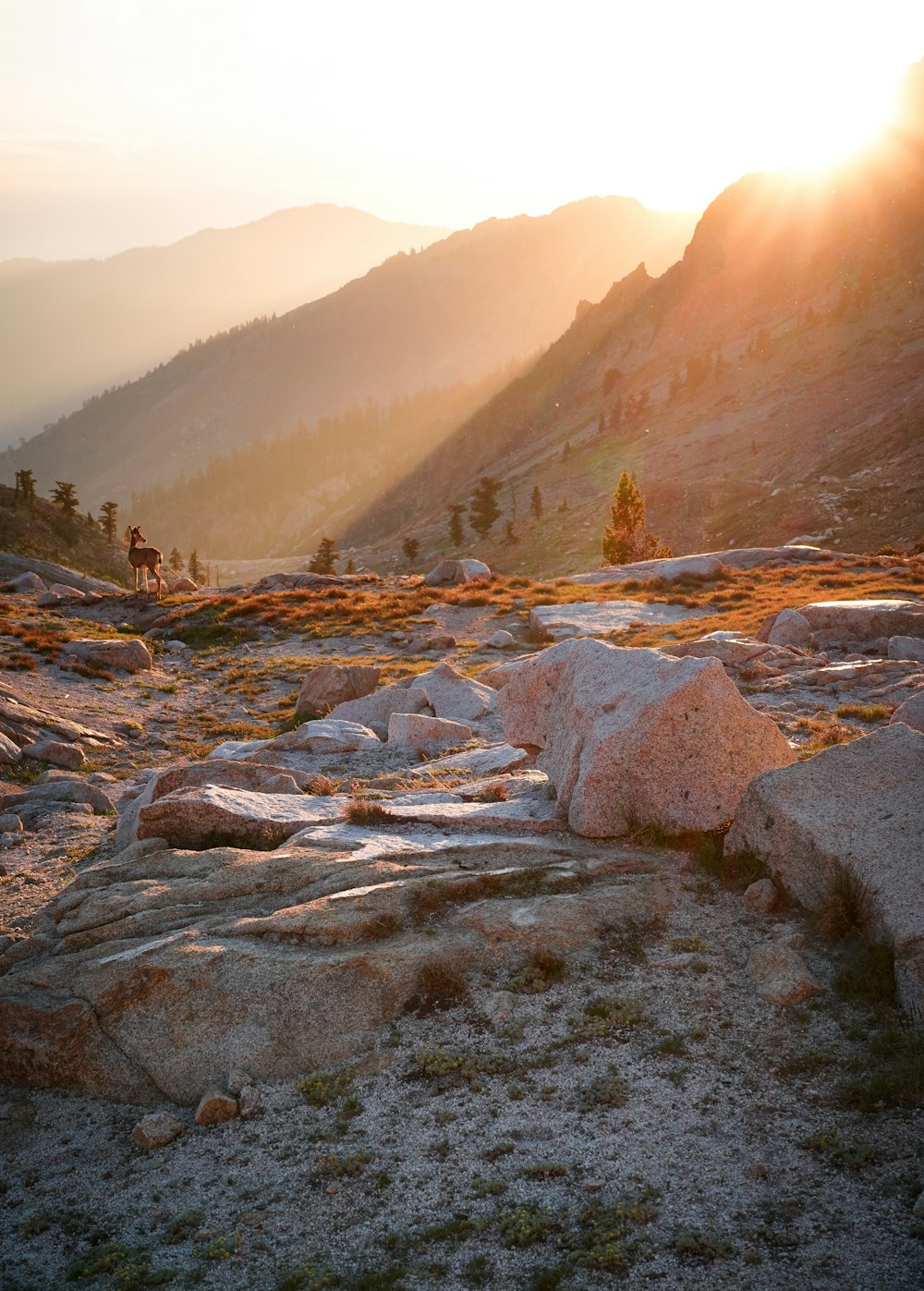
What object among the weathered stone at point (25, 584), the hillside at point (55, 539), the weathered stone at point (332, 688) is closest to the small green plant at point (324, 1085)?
the weathered stone at point (332, 688)

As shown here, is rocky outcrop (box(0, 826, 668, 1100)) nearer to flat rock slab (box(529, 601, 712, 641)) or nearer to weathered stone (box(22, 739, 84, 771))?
weathered stone (box(22, 739, 84, 771))

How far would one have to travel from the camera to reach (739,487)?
126 meters

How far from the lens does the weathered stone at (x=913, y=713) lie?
482 inches

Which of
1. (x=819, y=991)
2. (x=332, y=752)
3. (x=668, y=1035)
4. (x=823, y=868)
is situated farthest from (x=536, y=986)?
(x=332, y=752)

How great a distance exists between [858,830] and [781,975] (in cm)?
159

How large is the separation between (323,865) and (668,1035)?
421cm

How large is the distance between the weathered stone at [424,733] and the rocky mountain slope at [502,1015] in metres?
3.69

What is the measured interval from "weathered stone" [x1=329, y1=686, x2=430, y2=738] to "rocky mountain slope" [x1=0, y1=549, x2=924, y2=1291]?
657 centimetres

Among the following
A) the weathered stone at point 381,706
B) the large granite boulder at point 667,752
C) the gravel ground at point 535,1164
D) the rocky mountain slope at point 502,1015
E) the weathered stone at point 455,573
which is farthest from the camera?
the weathered stone at point 455,573

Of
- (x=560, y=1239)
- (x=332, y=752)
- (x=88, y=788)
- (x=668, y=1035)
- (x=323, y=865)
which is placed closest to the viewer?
(x=560, y=1239)

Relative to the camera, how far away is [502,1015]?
24.7 ft

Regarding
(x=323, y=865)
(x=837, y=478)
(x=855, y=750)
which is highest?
(x=837, y=478)

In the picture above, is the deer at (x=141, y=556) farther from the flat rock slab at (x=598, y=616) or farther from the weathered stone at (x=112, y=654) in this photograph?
the flat rock slab at (x=598, y=616)

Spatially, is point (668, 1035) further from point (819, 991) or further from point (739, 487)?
point (739, 487)
